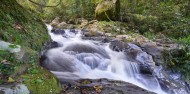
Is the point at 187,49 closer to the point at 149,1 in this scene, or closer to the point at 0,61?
the point at 0,61

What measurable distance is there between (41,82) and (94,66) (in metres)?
3.58

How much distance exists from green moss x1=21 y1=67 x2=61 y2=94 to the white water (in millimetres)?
1486

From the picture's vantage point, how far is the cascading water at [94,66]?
6.70 meters

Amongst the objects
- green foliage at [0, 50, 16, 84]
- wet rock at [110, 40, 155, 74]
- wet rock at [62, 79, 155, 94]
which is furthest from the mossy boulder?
green foliage at [0, 50, 16, 84]

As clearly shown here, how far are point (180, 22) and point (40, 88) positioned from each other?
11566mm

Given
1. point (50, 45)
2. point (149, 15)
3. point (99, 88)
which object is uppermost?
point (149, 15)

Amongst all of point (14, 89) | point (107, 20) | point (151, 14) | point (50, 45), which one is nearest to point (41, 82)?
point (14, 89)

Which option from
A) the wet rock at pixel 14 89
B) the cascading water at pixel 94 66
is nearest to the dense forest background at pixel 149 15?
the cascading water at pixel 94 66

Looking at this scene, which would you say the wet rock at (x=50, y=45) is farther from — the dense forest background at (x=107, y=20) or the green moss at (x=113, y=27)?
the green moss at (x=113, y=27)

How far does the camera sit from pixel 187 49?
890 cm

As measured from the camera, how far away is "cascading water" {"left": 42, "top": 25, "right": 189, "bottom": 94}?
670 centimetres

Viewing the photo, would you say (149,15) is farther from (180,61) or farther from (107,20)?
(180,61)

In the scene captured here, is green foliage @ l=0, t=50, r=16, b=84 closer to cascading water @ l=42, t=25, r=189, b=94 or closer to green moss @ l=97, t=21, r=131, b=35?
cascading water @ l=42, t=25, r=189, b=94

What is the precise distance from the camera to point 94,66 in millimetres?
7523
